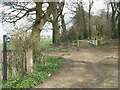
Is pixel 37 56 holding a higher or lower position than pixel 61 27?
lower

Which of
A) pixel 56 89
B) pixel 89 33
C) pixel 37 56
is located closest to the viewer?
pixel 56 89

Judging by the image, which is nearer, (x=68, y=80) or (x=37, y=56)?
(x=68, y=80)

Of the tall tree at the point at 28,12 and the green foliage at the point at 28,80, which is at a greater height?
the tall tree at the point at 28,12

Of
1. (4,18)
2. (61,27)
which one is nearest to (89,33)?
(61,27)

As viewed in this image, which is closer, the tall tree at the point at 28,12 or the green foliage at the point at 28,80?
the green foliage at the point at 28,80

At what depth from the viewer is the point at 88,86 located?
5.04 m

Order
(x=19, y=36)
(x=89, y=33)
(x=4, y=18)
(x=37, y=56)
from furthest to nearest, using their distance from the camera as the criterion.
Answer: (x=89, y=33) < (x=4, y=18) < (x=37, y=56) < (x=19, y=36)

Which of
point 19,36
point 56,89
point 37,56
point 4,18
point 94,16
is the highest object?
point 94,16

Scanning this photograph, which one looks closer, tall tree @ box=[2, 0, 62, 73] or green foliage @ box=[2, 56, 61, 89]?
green foliage @ box=[2, 56, 61, 89]

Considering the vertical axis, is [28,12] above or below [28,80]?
above

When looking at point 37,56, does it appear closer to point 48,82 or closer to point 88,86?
point 48,82

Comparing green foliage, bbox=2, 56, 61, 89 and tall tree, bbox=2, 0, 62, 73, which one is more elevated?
tall tree, bbox=2, 0, 62, 73

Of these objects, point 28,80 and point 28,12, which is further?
point 28,12

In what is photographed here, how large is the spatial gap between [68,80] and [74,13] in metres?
22.9
